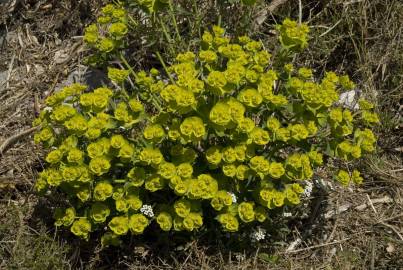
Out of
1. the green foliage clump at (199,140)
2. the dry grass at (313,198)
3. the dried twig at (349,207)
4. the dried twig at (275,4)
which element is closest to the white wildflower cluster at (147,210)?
the green foliage clump at (199,140)

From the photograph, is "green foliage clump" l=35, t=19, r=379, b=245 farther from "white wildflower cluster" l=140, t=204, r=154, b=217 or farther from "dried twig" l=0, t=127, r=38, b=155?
"dried twig" l=0, t=127, r=38, b=155

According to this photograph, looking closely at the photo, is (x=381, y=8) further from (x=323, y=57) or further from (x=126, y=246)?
(x=126, y=246)

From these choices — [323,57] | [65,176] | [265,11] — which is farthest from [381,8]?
[65,176]

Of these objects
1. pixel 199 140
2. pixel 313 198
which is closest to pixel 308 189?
pixel 313 198

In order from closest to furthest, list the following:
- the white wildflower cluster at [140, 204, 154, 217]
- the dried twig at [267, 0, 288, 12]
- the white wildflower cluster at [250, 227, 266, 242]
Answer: the white wildflower cluster at [140, 204, 154, 217] < the white wildflower cluster at [250, 227, 266, 242] < the dried twig at [267, 0, 288, 12]

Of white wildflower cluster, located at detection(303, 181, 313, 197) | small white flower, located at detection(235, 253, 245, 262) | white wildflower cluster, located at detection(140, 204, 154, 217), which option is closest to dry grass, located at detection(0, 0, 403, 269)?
small white flower, located at detection(235, 253, 245, 262)

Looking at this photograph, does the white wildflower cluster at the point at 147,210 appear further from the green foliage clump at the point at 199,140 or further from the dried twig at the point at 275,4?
the dried twig at the point at 275,4

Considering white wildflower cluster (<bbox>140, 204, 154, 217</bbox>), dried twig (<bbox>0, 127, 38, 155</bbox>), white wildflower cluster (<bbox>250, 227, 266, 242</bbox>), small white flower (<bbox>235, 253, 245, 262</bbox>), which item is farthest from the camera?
dried twig (<bbox>0, 127, 38, 155</bbox>)
